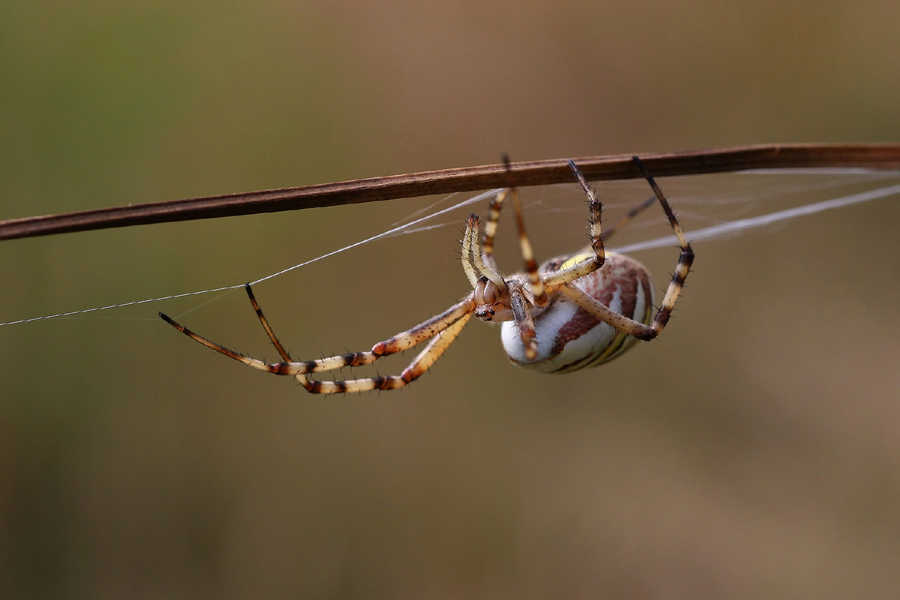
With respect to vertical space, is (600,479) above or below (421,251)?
below

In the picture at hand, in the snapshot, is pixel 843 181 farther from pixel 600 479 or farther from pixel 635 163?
pixel 635 163

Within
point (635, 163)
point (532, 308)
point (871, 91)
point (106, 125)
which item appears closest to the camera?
point (635, 163)

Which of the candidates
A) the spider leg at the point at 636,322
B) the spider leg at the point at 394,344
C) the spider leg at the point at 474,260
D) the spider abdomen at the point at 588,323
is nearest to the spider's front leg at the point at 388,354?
the spider leg at the point at 394,344

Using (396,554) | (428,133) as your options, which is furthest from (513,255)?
(396,554)

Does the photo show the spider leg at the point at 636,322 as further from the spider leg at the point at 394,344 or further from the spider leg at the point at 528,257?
the spider leg at the point at 394,344

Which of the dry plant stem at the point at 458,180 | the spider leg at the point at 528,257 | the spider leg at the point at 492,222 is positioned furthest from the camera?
→ the spider leg at the point at 492,222
